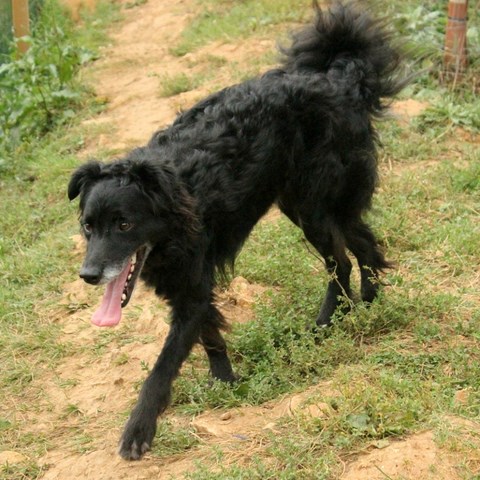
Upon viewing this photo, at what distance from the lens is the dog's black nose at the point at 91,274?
163 inches

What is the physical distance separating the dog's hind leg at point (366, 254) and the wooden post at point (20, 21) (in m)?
6.04

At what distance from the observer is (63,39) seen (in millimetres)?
10852

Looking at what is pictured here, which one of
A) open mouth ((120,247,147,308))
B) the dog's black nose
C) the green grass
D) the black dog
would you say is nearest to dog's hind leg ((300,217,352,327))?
the black dog

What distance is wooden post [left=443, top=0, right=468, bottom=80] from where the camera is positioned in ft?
26.4

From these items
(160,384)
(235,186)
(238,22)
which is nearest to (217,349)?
(160,384)

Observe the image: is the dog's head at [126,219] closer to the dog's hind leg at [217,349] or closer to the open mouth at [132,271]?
the open mouth at [132,271]

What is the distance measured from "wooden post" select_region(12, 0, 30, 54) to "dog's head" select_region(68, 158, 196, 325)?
20.3 ft

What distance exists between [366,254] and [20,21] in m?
6.34

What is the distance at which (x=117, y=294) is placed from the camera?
4.37 meters

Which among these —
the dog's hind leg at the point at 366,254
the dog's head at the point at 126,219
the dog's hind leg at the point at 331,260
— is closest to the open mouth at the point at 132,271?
the dog's head at the point at 126,219

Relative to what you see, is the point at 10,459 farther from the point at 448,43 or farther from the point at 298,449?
the point at 448,43

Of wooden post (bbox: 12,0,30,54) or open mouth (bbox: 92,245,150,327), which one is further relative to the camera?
wooden post (bbox: 12,0,30,54)

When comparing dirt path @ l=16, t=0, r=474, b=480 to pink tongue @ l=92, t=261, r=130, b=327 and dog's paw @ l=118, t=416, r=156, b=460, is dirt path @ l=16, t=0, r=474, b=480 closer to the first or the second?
dog's paw @ l=118, t=416, r=156, b=460

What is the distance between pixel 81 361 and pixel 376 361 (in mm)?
2009
